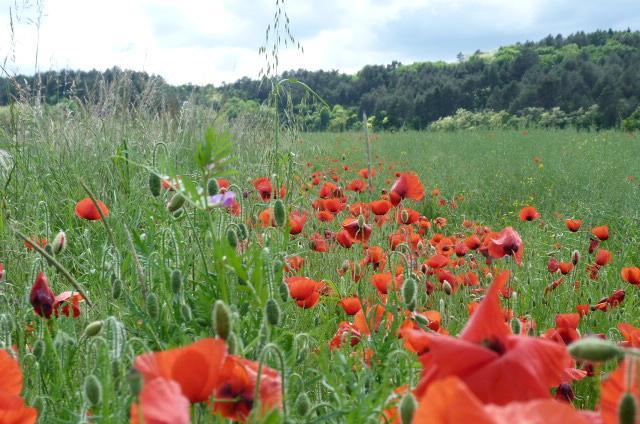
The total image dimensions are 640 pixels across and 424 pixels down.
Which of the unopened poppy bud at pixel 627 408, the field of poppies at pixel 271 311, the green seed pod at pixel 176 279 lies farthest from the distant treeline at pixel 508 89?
the unopened poppy bud at pixel 627 408

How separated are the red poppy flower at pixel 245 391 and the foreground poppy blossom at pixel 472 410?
1.23 feet

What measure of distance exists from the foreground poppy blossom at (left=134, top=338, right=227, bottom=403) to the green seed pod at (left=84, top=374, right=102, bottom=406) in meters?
0.19

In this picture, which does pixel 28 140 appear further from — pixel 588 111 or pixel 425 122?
pixel 425 122

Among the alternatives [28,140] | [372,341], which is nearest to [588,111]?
[28,140]

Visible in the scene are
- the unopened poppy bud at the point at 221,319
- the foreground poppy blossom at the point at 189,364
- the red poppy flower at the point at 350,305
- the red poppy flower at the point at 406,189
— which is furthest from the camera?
the red poppy flower at the point at 406,189

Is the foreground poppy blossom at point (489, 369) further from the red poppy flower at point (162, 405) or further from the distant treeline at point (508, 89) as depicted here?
the distant treeline at point (508, 89)

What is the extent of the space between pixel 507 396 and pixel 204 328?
2.81 ft

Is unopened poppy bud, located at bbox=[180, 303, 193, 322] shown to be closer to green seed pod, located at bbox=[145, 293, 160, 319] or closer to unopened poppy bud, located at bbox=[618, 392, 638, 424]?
green seed pod, located at bbox=[145, 293, 160, 319]

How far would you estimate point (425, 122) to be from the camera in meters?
30.6

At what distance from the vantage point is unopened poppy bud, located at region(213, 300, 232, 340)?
74 cm

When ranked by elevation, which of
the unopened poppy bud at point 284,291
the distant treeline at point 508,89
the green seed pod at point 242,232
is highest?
the distant treeline at point 508,89

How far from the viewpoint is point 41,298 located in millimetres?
1163

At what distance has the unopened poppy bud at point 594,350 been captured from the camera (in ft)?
1.64

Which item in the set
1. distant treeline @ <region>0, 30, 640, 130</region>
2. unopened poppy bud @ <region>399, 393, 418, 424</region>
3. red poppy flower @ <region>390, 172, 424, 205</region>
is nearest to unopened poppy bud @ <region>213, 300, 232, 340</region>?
unopened poppy bud @ <region>399, 393, 418, 424</region>
